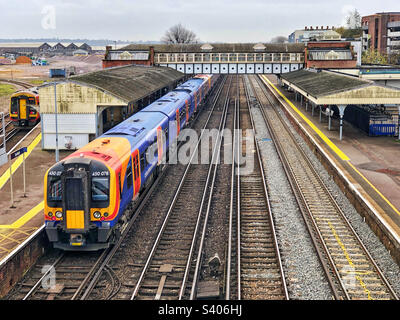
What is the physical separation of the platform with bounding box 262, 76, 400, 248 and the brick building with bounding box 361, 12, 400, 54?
254 ft

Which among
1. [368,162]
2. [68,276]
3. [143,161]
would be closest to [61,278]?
[68,276]

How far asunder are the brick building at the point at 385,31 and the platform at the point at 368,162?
7757 centimetres

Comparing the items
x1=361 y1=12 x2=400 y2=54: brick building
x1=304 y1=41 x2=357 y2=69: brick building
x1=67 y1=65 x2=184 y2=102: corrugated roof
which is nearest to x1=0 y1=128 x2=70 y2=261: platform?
x1=67 y1=65 x2=184 y2=102: corrugated roof

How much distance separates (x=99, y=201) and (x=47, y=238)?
9.08ft

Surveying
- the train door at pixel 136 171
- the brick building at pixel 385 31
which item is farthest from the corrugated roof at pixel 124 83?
the brick building at pixel 385 31

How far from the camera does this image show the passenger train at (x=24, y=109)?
118 ft

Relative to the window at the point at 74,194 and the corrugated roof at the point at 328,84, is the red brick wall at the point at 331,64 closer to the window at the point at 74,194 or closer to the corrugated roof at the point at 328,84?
the corrugated roof at the point at 328,84

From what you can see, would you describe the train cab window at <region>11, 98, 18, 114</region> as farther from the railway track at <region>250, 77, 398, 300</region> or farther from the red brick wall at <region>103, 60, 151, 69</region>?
the red brick wall at <region>103, 60, 151, 69</region>

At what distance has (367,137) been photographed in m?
33.3

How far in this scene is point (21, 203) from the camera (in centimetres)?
1850

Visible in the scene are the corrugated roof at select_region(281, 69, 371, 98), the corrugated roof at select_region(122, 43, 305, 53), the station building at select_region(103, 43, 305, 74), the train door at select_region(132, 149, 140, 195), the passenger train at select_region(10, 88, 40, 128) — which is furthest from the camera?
the corrugated roof at select_region(122, 43, 305, 53)

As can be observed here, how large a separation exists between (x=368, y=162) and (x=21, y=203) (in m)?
18.1

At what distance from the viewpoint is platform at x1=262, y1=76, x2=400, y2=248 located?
17.8 m
